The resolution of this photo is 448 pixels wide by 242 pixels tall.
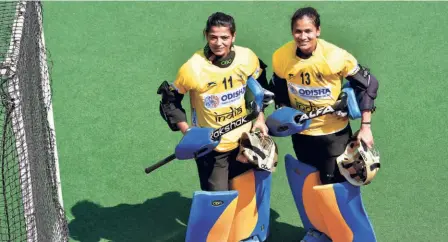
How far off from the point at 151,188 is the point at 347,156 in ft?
6.12

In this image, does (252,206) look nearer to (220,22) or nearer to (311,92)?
(311,92)

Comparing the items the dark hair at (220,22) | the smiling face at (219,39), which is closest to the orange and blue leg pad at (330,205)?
the smiling face at (219,39)

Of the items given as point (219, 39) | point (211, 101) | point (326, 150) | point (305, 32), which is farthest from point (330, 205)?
point (219, 39)

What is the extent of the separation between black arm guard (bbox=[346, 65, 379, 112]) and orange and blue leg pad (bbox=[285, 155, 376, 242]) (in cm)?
51

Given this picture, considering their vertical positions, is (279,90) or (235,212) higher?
(279,90)

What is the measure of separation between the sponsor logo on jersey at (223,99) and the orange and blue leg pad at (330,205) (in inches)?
25.6

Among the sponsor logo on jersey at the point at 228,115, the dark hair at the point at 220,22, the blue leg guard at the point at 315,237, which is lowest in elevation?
the blue leg guard at the point at 315,237

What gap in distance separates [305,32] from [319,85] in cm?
35

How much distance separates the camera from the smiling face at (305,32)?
14.6ft

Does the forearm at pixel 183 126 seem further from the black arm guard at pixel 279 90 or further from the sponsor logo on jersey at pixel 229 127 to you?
the black arm guard at pixel 279 90

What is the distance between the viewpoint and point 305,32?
448cm

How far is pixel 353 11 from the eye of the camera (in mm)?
7992

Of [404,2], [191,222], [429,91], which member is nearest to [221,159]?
[191,222]

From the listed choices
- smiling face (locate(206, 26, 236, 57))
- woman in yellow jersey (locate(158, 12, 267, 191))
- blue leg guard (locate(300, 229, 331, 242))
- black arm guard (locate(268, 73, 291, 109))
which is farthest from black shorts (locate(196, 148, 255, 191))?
blue leg guard (locate(300, 229, 331, 242))
